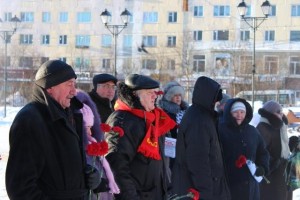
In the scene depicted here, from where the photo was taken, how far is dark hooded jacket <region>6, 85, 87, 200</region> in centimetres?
311

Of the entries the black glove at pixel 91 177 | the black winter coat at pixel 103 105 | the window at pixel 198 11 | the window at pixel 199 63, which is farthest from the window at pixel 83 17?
the black glove at pixel 91 177

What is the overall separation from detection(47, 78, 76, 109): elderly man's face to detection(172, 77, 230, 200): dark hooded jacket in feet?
4.98

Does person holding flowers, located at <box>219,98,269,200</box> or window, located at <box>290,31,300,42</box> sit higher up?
window, located at <box>290,31,300,42</box>

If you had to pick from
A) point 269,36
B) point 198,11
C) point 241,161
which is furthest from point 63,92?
point 198,11

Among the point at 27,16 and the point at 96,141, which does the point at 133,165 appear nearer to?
the point at 96,141

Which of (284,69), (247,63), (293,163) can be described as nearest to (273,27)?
(284,69)

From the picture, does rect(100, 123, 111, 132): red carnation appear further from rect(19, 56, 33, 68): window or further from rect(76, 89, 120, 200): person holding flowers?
rect(19, 56, 33, 68): window

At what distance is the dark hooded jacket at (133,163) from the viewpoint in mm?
4152

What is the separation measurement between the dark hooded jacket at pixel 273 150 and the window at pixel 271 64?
38.7 metres

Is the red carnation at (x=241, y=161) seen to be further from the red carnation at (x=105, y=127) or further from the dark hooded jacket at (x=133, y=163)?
the red carnation at (x=105, y=127)

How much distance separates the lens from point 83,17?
50.9 metres

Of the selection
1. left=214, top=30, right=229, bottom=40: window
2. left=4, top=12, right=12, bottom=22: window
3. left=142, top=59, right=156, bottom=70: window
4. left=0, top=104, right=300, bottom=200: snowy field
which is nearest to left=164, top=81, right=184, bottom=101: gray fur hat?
left=0, top=104, right=300, bottom=200: snowy field

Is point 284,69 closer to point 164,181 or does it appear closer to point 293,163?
point 293,163

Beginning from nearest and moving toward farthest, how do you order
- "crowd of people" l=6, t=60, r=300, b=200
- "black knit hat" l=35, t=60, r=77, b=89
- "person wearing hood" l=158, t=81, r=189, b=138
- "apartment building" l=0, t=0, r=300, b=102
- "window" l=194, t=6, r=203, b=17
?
"crowd of people" l=6, t=60, r=300, b=200 < "black knit hat" l=35, t=60, r=77, b=89 < "person wearing hood" l=158, t=81, r=189, b=138 < "apartment building" l=0, t=0, r=300, b=102 < "window" l=194, t=6, r=203, b=17
